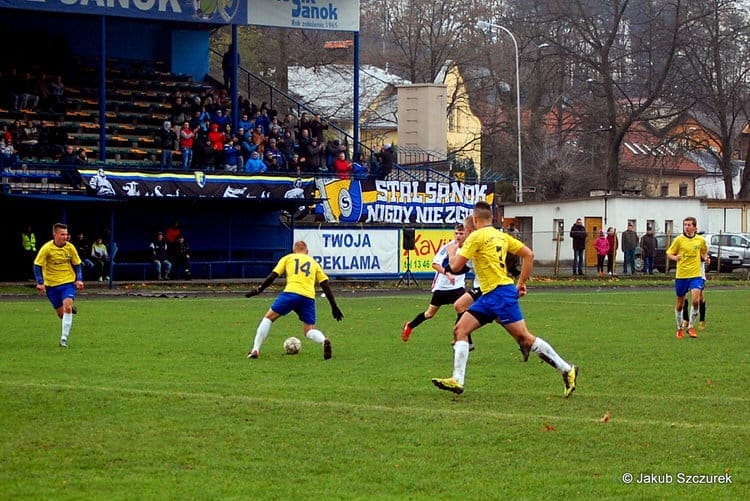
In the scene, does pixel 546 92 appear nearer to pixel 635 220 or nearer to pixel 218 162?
pixel 635 220

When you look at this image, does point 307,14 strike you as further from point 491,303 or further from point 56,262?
point 491,303

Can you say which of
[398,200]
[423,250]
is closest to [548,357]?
[423,250]

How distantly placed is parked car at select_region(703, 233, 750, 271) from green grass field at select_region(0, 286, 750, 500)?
2980cm

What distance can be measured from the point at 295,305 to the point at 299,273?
437 mm

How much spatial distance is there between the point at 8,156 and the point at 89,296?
573cm

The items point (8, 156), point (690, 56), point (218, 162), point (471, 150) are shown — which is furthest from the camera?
point (471, 150)

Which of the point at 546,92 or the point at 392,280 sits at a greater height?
the point at 546,92

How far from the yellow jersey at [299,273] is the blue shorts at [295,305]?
69 millimetres

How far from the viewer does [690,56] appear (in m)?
61.0

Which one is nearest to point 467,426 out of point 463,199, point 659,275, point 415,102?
point 463,199

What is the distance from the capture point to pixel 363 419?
1098cm

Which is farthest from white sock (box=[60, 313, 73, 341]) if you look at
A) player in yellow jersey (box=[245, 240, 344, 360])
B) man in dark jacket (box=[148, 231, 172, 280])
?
man in dark jacket (box=[148, 231, 172, 280])

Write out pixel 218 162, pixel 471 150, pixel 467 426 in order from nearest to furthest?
pixel 467 426, pixel 218 162, pixel 471 150

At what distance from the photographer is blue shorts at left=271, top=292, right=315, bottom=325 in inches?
637
